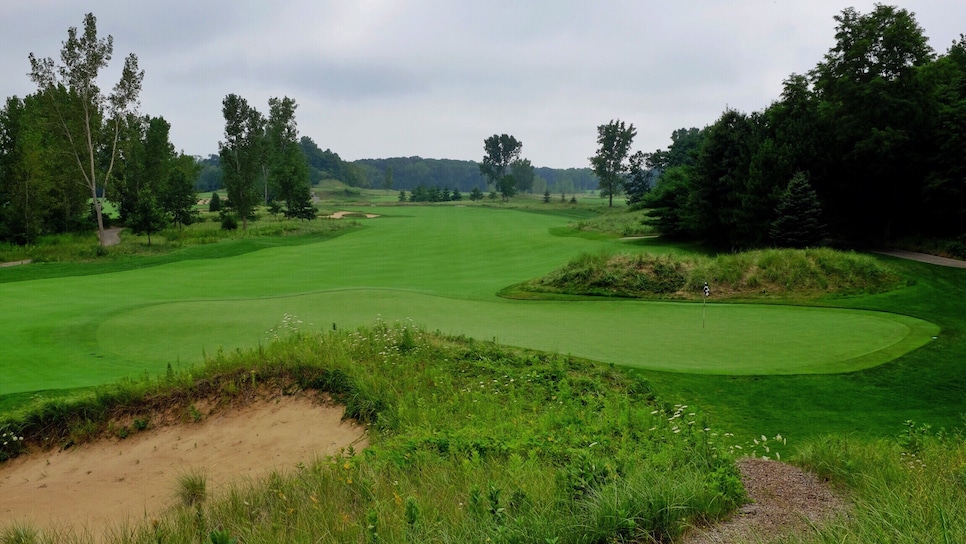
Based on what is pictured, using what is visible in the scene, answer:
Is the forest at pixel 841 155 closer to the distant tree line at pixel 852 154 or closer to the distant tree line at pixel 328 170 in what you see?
the distant tree line at pixel 852 154

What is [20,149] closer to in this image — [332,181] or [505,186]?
[505,186]

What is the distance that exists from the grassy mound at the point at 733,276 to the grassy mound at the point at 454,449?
10.1 m

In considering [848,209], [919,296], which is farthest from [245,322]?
[848,209]

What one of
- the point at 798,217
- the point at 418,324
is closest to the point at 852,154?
the point at 798,217

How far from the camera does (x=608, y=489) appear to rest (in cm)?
391

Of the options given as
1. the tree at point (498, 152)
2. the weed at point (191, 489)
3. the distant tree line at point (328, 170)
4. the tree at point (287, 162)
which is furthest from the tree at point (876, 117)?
the distant tree line at point (328, 170)

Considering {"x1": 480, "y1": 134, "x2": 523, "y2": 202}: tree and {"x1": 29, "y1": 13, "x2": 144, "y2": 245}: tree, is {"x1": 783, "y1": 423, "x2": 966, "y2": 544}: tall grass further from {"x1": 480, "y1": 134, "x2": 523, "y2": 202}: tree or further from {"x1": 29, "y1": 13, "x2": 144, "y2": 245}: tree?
{"x1": 480, "y1": 134, "x2": 523, "y2": 202}: tree

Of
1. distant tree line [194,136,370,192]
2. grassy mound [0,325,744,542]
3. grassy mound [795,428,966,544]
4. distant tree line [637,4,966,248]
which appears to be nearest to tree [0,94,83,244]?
grassy mound [0,325,744,542]

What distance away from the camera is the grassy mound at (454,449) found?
12.2 ft

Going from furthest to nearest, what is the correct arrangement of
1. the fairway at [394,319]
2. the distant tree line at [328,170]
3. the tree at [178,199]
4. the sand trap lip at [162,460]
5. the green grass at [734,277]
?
the distant tree line at [328,170], the tree at [178,199], the green grass at [734,277], the fairway at [394,319], the sand trap lip at [162,460]

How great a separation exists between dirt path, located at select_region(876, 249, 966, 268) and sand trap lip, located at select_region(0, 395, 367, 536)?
26.8 m

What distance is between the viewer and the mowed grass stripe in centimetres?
1099

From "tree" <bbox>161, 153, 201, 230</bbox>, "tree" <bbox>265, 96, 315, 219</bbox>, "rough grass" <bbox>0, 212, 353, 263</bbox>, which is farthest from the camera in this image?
"tree" <bbox>265, 96, 315, 219</bbox>

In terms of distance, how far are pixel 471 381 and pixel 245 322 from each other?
772 centimetres
